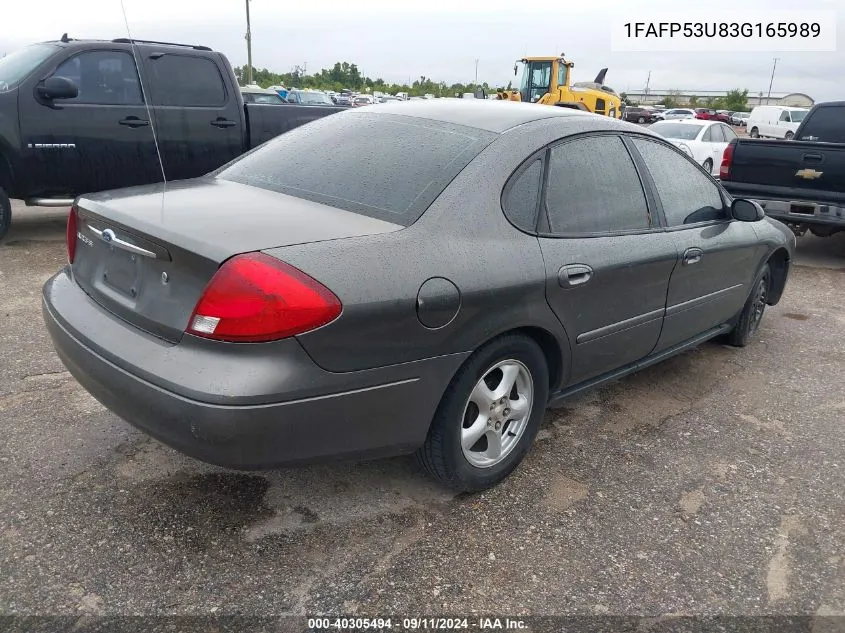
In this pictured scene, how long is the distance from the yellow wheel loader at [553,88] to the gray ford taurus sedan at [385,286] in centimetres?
1942

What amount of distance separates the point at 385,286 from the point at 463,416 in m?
0.69

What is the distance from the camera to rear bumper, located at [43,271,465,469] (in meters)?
2.13

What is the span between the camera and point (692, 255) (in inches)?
146

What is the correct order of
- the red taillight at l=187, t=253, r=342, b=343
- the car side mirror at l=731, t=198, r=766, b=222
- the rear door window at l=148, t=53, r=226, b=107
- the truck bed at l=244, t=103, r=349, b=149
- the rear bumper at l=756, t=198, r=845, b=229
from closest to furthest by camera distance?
the red taillight at l=187, t=253, r=342, b=343
the car side mirror at l=731, t=198, r=766, b=222
the rear door window at l=148, t=53, r=226, b=107
the rear bumper at l=756, t=198, r=845, b=229
the truck bed at l=244, t=103, r=349, b=149

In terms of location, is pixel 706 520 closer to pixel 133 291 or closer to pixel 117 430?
pixel 133 291

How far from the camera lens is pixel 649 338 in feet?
11.8

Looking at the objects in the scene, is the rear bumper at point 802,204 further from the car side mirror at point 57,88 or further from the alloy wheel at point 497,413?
the car side mirror at point 57,88

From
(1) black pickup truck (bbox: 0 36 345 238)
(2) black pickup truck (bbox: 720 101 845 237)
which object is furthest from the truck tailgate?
(1) black pickup truck (bbox: 0 36 345 238)

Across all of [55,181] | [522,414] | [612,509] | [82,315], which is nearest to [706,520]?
[612,509]

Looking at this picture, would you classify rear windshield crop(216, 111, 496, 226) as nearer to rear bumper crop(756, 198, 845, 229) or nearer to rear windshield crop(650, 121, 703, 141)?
rear bumper crop(756, 198, 845, 229)

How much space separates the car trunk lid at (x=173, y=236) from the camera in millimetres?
2254

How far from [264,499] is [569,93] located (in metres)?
21.5

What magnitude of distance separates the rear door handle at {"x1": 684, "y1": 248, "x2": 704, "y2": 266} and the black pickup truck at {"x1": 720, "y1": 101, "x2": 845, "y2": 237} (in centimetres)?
440

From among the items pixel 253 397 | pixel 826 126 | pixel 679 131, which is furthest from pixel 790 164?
pixel 679 131
